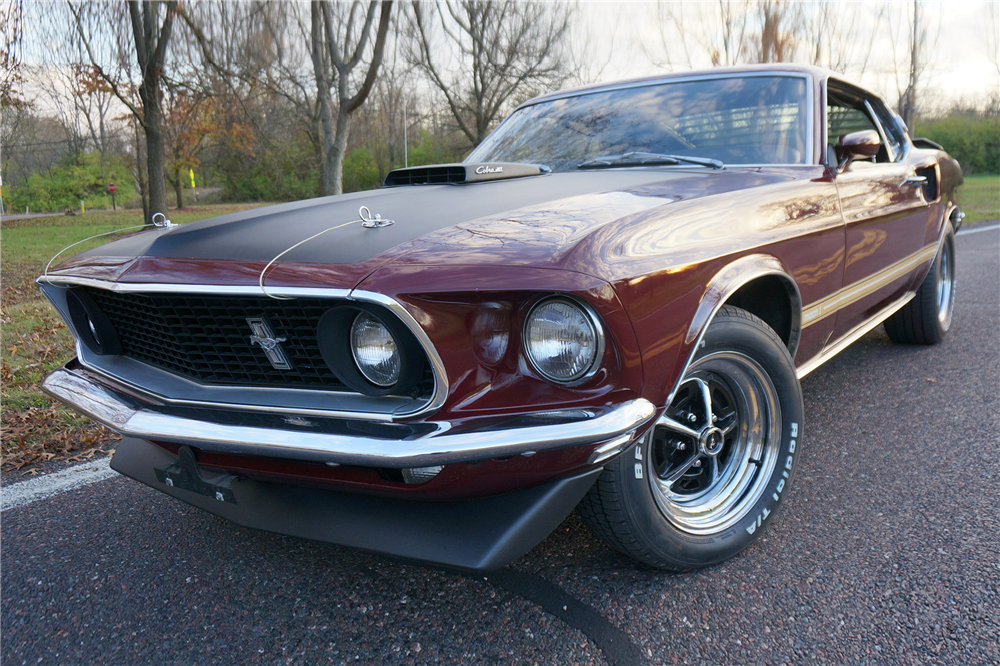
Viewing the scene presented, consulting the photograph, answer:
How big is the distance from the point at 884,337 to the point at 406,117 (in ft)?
66.3

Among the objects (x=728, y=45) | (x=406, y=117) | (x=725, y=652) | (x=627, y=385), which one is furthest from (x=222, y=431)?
(x=406, y=117)

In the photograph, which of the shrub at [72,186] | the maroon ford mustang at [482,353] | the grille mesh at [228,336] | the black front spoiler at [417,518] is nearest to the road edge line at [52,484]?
the maroon ford mustang at [482,353]

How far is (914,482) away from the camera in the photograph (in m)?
2.33

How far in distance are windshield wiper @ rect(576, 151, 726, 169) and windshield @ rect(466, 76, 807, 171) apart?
36 mm

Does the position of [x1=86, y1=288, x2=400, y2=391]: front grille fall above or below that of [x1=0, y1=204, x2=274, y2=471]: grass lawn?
above

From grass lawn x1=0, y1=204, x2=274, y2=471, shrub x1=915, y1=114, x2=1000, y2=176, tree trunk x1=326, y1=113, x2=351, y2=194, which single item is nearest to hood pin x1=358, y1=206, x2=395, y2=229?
grass lawn x1=0, y1=204, x2=274, y2=471

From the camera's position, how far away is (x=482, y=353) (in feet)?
4.83

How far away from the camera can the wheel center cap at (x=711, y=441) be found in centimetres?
192

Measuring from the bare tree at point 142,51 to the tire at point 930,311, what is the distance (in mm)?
8357

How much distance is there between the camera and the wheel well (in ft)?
7.24

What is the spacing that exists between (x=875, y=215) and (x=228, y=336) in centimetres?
252

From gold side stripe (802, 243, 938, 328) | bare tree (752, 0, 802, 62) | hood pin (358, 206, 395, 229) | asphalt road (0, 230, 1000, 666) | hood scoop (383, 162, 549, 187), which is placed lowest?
asphalt road (0, 230, 1000, 666)

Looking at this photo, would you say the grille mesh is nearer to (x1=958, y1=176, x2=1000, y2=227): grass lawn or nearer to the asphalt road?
the asphalt road

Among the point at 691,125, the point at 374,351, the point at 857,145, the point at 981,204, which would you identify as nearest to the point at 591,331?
the point at 374,351
